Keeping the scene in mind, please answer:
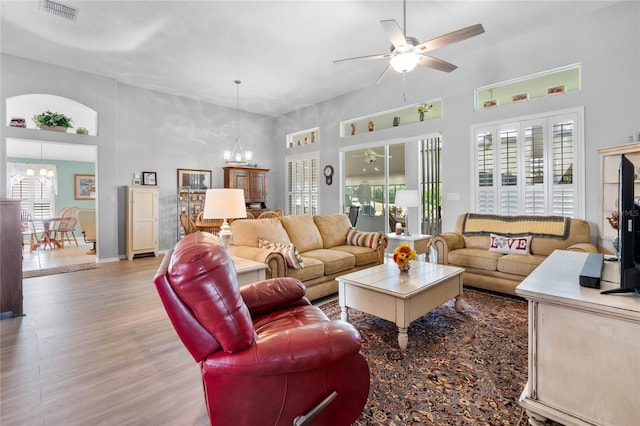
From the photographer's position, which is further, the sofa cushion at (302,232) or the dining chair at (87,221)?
the dining chair at (87,221)

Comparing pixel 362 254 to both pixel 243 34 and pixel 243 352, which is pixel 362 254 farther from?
pixel 243 34

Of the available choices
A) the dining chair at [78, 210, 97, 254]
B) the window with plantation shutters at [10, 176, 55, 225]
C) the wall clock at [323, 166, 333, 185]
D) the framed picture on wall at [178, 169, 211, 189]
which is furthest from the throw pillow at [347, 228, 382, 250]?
the window with plantation shutters at [10, 176, 55, 225]

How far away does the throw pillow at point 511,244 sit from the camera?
373 cm

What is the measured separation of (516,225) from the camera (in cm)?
409

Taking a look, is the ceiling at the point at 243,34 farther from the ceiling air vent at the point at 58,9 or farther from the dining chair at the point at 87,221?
the dining chair at the point at 87,221

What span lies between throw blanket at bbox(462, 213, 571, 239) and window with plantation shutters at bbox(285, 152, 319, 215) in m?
3.94

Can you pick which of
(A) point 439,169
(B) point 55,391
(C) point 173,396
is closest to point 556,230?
(A) point 439,169

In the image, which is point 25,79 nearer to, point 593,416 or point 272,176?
point 272,176

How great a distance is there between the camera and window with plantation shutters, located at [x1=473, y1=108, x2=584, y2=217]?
4.07 metres

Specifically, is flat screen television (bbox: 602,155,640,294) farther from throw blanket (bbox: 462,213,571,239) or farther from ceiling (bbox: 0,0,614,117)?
ceiling (bbox: 0,0,614,117)

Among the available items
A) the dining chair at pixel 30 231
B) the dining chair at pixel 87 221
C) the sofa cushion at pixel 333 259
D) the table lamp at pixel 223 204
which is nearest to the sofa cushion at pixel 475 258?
the sofa cushion at pixel 333 259

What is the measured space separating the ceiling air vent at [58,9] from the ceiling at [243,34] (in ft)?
0.28

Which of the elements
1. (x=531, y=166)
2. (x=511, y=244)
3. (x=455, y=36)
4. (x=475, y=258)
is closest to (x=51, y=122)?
(x=455, y=36)

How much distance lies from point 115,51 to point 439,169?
19.0ft
